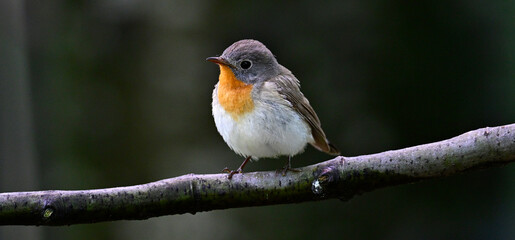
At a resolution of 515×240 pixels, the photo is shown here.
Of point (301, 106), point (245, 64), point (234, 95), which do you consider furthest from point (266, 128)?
point (245, 64)

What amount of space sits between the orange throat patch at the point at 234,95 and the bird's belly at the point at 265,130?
0.11 feet

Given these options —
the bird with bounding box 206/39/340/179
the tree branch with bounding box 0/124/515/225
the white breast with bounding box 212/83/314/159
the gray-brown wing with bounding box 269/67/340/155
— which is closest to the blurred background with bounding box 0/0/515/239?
the gray-brown wing with bounding box 269/67/340/155

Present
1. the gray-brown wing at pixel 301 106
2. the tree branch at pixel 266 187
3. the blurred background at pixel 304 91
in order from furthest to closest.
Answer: the blurred background at pixel 304 91 < the gray-brown wing at pixel 301 106 < the tree branch at pixel 266 187

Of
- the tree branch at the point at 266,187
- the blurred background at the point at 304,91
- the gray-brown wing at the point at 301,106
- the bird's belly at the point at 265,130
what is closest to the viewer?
the tree branch at the point at 266,187

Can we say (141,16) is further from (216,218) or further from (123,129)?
(216,218)

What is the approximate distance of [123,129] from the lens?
5223mm

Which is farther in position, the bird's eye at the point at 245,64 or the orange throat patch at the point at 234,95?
the bird's eye at the point at 245,64

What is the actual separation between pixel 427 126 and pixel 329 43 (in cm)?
110

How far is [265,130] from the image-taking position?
12.5 ft

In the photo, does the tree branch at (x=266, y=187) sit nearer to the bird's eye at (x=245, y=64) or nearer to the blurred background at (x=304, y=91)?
the bird's eye at (x=245, y=64)

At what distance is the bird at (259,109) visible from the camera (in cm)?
383

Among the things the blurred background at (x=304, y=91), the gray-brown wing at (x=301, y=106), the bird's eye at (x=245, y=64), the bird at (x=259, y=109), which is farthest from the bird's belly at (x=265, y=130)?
the blurred background at (x=304, y=91)

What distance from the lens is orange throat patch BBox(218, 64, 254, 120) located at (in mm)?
3858

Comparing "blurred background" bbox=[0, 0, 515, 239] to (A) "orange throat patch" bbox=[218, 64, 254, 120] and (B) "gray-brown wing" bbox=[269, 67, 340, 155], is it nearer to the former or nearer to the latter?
(B) "gray-brown wing" bbox=[269, 67, 340, 155]
